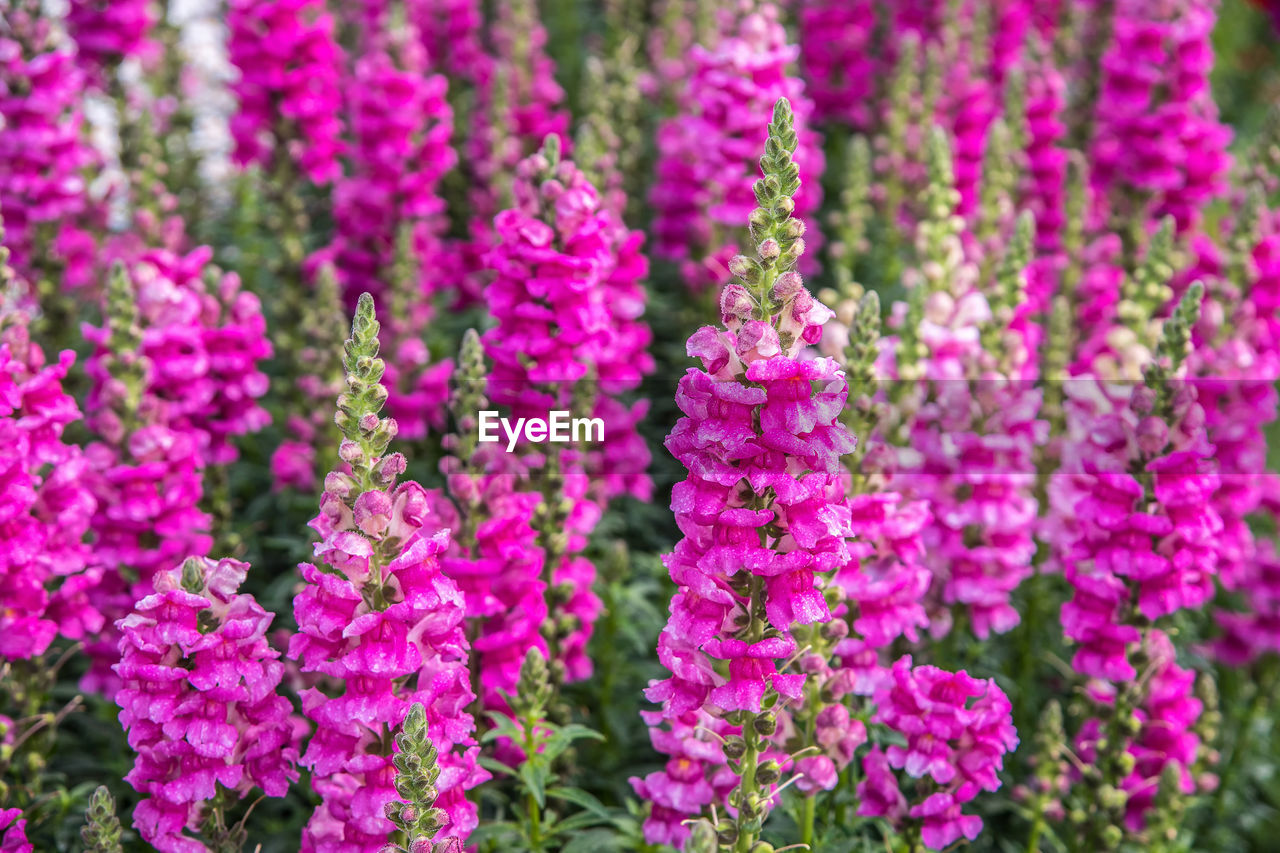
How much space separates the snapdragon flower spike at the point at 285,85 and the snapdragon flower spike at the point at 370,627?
409 cm

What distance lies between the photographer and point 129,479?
16.6 feet

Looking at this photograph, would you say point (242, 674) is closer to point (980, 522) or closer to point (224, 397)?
point (224, 397)

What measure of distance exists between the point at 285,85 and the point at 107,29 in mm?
1324

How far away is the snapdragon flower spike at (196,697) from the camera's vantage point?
3.75m

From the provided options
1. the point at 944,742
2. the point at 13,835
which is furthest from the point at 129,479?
the point at 944,742

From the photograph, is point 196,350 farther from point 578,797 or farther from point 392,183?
point 578,797

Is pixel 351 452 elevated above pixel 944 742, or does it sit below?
above

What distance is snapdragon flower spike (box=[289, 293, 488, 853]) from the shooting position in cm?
365

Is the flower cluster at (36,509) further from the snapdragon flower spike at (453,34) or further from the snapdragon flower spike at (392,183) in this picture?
the snapdragon flower spike at (453,34)

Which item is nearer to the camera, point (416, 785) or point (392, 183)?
point (416, 785)

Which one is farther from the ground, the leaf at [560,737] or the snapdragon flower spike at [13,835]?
the leaf at [560,737]

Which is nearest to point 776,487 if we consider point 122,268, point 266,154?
point 122,268

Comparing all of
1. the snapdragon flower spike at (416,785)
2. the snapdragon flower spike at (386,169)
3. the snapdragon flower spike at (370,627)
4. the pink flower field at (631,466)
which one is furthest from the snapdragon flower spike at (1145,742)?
the snapdragon flower spike at (386,169)

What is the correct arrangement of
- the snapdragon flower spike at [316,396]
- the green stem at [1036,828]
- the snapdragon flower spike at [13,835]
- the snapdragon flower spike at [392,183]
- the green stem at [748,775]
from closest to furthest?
1. the green stem at [748,775]
2. the snapdragon flower spike at [13,835]
3. the green stem at [1036,828]
4. the snapdragon flower spike at [316,396]
5. the snapdragon flower spike at [392,183]
